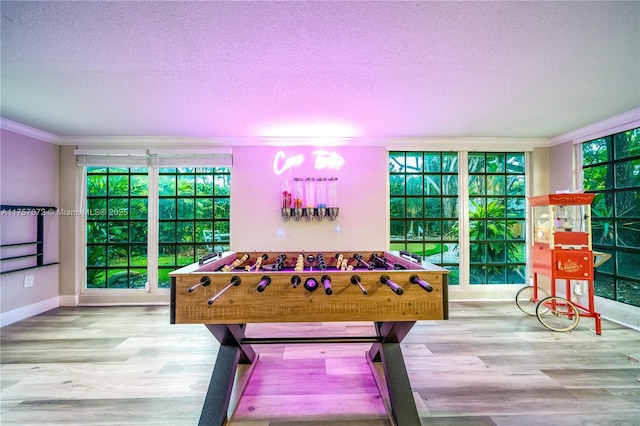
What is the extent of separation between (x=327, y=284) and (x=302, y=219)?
236 cm

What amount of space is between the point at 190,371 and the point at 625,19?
11.6 feet

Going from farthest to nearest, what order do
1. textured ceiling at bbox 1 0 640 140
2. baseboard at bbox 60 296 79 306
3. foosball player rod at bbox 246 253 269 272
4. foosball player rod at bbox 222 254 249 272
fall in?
baseboard at bbox 60 296 79 306 < foosball player rod at bbox 246 253 269 272 < foosball player rod at bbox 222 254 249 272 < textured ceiling at bbox 1 0 640 140

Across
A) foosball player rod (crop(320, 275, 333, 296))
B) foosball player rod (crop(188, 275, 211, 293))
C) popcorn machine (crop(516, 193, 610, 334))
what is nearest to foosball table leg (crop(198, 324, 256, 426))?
foosball player rod (crop(188, 275, 211, 293))

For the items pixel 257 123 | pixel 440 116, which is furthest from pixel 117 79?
pixel 440 116

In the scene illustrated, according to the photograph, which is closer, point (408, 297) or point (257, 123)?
point (408, 297)

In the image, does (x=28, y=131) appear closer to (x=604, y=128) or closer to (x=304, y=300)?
(x=304, y=300)

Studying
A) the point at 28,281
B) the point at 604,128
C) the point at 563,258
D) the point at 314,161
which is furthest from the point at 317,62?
the point at 28,281

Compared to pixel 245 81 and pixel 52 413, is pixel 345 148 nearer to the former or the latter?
pixel 245 81

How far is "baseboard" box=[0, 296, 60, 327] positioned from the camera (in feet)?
9.77

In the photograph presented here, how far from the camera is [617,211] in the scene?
3049 mm

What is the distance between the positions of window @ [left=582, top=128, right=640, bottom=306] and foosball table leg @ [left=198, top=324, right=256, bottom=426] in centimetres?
405

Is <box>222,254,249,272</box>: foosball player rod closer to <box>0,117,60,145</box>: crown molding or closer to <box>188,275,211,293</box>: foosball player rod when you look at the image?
<box>188,275,211,293</box>: foosball player rod

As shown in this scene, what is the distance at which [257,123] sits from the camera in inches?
122

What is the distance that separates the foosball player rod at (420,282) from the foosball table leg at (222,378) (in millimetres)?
1069
